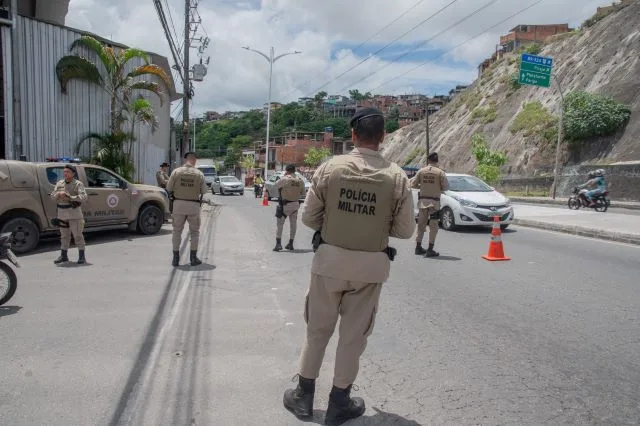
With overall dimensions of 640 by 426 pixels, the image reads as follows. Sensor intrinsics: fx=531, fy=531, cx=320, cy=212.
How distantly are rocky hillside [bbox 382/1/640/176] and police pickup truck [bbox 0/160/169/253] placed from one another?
30059mm

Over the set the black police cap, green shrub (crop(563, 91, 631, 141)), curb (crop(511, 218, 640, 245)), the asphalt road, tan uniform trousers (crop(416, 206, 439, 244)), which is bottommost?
the asphalt road

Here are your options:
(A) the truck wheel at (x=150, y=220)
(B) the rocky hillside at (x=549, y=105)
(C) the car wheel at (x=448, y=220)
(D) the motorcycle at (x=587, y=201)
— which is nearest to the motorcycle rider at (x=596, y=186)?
(D) the motorcycle at (x=587, y=201)

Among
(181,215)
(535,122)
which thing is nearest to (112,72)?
(181,215)

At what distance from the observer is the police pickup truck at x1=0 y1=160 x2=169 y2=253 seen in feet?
30.7

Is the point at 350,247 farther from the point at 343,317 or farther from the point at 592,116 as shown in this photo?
the point at 592,116

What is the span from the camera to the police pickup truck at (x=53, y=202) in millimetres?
9352

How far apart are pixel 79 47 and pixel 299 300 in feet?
45.2

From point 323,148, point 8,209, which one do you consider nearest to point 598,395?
point 8,209

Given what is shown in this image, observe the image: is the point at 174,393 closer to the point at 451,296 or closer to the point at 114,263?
the point at 451,296

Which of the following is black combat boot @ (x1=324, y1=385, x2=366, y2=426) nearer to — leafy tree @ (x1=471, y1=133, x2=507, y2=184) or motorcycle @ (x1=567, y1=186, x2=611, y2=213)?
motorcycle @ (x1=567, y1=186, x2=611, y2=213)

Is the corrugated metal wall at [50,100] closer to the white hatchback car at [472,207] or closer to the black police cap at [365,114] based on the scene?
the white hatchback car at [472,207]

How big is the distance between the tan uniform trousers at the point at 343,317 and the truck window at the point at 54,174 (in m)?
8.34

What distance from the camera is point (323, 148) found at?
86.6 meters

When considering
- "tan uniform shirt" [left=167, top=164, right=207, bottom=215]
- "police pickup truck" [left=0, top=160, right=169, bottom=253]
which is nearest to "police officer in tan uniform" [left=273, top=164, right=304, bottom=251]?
"tan uniform shirt" [left=167, top=164, right=207, bottom=215]
